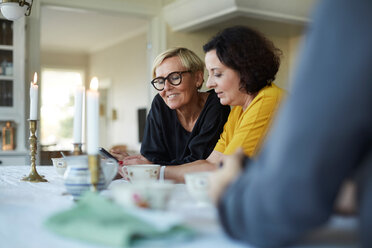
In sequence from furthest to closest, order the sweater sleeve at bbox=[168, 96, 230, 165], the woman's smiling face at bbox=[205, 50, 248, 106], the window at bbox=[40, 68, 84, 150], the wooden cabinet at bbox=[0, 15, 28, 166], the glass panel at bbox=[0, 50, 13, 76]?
the window at bbox=[40, 68, 84, 150], the glass panel at bbox=[0, 50, 13, 76], the wooden cabinet at bbox=[0, 15, 28, 166], the sweater sleeve at bbox=[168, 96, 230, 165], the woman's smiling face at bbox=[205, 50, 248, 106]

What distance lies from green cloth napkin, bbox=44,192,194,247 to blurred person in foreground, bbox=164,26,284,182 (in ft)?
2.93

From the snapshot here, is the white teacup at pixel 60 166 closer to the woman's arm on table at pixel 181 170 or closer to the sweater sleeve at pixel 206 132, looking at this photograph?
the woman's arm on table at pixel 181 170

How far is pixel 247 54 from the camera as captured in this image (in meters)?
1.73

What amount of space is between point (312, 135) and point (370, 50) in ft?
0.39

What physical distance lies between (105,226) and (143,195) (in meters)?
0.15

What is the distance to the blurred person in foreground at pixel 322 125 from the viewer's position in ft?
1.74

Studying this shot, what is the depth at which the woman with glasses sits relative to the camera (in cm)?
215

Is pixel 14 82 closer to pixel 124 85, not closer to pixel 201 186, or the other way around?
pixel 201 186

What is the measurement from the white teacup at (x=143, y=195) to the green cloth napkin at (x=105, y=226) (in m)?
0.06

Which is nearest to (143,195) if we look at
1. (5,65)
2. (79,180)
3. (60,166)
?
(79,180)

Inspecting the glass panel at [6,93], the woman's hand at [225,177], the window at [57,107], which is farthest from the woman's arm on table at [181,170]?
the window at [57,107]

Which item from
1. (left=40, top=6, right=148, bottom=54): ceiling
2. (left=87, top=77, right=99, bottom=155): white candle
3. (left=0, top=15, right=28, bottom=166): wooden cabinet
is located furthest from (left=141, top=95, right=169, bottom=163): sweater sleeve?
(left=40, top=6, right=148, bottom=54): ceiling

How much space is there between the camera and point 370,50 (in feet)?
1.74

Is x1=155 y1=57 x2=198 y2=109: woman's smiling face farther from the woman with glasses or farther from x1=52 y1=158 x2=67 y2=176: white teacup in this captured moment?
x1=52 y1=158 x2=67 y2=176: white teacup
